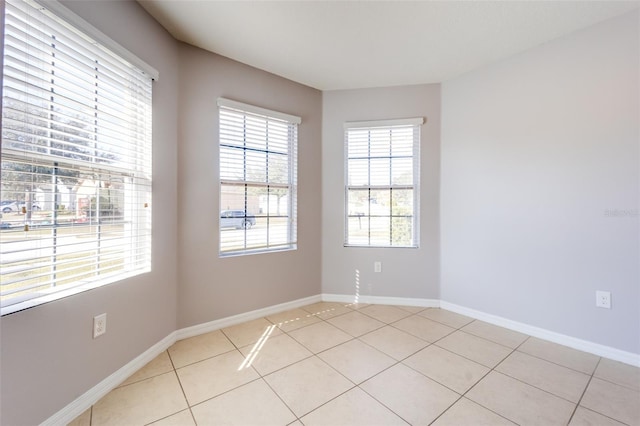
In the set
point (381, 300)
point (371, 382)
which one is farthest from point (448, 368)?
point (381, 300)

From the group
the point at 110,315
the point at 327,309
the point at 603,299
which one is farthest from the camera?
the point at 327,309

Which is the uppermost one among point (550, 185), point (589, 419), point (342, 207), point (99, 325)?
point (550, 185)

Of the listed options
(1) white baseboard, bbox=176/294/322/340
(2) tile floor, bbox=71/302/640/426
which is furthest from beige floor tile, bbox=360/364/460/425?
(1) white baseboard, bbox=176/294/322/340

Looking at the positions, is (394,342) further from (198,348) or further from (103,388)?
(103,388)

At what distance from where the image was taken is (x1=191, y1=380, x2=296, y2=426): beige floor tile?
54.8 inches

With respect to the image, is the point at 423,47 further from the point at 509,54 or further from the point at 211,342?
the point at 211,342

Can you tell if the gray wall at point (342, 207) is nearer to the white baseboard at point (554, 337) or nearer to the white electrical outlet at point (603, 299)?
the white baseboard at point (554, 337)

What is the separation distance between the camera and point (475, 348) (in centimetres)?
214

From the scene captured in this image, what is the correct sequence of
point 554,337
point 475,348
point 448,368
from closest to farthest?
1. point 448,368
2. point 475,348
3. point 554,337

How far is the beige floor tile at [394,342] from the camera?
81.4 inches

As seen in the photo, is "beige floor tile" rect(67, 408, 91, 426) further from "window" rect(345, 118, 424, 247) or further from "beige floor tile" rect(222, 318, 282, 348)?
"window" rect(345, 118, 424, 247)

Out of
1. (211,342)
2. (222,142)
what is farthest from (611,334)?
(222,142)

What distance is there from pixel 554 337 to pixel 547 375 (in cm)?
64

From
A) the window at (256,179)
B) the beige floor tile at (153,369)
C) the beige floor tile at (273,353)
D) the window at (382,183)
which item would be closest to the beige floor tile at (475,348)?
the window at (382,183)
